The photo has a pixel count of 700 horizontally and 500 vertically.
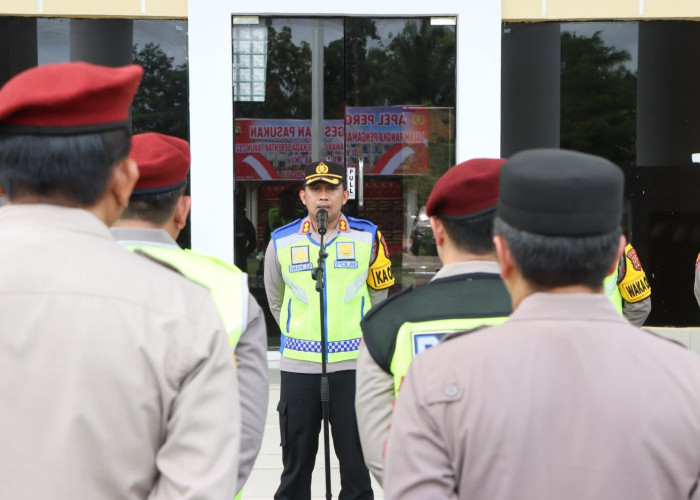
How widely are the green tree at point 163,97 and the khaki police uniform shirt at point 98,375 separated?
257 inches

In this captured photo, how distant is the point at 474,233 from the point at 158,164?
87 centimetres

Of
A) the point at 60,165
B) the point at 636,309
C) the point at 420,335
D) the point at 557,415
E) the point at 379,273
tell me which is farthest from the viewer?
the point at 379,273

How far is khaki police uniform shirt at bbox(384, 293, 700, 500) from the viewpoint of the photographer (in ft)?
4.65

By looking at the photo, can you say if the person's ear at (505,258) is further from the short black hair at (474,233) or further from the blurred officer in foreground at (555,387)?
the short black hair at (474,233)

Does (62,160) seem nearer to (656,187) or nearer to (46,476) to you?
(46,476)

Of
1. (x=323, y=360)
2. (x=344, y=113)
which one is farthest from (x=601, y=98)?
(x=323, y=360)

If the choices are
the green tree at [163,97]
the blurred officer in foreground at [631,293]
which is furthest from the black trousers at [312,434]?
the green tree at [163,97]

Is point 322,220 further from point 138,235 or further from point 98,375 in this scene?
point 98,375

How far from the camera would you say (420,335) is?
2.16 metres

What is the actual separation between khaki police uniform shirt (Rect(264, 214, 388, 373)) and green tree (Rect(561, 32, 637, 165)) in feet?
12.8

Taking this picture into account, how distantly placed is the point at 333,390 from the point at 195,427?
3098 mm

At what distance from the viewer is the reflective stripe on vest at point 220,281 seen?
7.24 ft

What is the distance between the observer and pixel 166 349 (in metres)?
1.49

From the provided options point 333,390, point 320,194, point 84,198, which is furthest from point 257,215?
point 84,198
